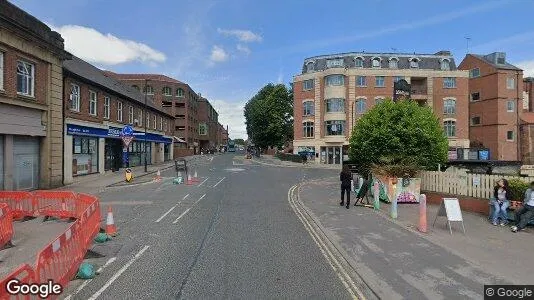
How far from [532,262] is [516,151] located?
4962 cm

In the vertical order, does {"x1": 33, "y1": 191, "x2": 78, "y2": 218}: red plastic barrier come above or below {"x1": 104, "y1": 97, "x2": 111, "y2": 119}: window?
below

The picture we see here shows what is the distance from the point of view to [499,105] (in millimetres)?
46625

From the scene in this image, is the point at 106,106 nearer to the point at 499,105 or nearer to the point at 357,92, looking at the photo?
the point at 357,92

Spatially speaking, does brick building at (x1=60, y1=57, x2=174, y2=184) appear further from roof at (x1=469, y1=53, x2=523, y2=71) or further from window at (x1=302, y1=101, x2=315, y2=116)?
roof at (x1=469, y1=53, x2=523, y2=71)

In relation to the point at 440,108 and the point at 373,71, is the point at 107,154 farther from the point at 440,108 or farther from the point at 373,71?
the point at 440,108

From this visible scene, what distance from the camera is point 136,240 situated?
8742mm

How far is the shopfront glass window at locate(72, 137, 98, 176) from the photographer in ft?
79.4

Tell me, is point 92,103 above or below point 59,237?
above

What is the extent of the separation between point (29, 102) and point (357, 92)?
39.4m

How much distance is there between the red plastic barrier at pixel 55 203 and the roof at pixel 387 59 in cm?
4442

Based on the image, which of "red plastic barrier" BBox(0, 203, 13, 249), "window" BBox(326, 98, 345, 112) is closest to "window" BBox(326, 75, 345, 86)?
"window" BBox(326, 98, 345, 112)

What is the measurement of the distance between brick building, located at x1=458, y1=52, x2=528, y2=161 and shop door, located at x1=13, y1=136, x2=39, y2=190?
51039mm

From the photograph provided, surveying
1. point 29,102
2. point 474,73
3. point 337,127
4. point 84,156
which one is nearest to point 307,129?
point 337,127

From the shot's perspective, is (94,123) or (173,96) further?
(173,96)
